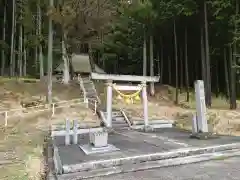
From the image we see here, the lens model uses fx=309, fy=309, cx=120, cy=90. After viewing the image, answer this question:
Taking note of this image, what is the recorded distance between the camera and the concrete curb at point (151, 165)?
6.21 metres

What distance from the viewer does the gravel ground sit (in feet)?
19.7

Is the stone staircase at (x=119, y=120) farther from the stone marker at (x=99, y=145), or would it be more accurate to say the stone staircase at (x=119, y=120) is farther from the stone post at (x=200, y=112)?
the stone marker at (x=99, y=145)

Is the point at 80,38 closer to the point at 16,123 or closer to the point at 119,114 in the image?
the point at 119,114

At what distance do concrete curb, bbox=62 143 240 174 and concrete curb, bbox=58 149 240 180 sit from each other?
0.37 ft

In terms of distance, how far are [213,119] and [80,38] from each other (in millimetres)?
12097

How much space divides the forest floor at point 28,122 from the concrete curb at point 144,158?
0.78 m

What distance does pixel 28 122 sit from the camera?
1418 centimetres

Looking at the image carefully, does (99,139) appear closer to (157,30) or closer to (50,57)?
(50,57)

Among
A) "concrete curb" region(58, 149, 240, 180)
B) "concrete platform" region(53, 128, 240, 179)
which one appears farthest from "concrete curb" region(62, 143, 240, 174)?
"concrete curb" region(58, 149, 240, 180)

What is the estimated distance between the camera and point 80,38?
883 inches

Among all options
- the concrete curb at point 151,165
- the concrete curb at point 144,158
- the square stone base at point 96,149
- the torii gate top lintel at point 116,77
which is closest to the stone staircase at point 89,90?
the torii gate top lintel at point 116,77

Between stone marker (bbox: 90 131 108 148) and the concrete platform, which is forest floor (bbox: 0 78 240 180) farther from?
stone marker (bbox: 90 131 108 148)

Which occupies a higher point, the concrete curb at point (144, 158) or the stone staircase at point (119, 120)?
the stone staircase at point (119, 120)

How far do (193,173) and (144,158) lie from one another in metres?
1.26
